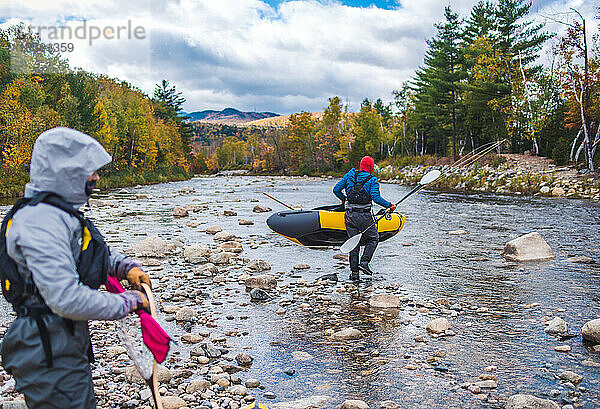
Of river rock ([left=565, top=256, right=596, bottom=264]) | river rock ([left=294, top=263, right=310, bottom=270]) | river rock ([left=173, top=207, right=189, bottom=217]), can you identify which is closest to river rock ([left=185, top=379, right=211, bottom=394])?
river rock ([left=294, top=263, right=310, bottom=270])

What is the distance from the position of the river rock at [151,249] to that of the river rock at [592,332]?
28.3 feet

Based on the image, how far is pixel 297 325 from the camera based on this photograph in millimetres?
6754

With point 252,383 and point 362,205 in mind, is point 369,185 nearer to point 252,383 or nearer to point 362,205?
point 362,205

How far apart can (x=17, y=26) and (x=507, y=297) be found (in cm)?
5435

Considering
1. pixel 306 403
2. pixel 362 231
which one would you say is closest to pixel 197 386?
pixel 306 403

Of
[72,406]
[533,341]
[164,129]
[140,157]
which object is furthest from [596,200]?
[164,129]

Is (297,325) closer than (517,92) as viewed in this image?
Yes

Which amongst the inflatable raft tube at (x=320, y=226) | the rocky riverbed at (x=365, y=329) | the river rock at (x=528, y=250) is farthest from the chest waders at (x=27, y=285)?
the river rock at (x=528, y=250)

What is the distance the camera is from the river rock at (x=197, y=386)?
15.3ft

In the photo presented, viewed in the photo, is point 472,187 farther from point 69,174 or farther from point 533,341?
point 69,174

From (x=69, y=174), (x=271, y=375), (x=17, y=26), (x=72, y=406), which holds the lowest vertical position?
(x=271, y=375)

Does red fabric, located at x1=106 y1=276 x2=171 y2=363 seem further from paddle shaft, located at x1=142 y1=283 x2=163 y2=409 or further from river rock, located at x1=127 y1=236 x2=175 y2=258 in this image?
river rock, located at x1=127 y1=236 x2=175 y2=258

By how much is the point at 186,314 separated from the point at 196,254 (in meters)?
4.21

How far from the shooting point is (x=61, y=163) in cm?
236
